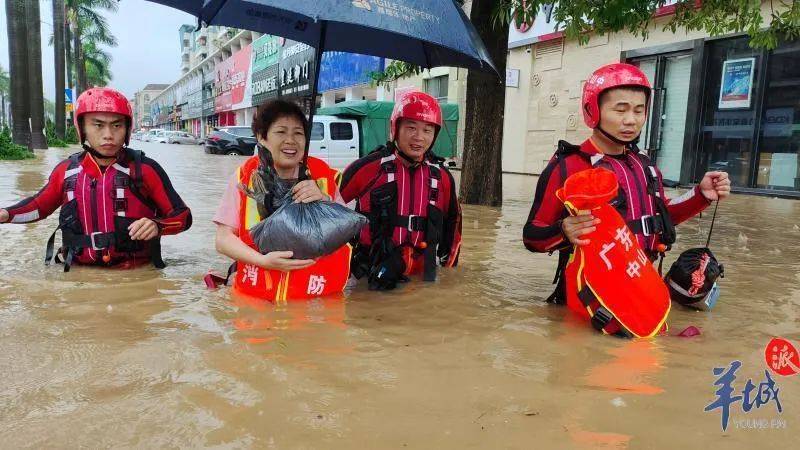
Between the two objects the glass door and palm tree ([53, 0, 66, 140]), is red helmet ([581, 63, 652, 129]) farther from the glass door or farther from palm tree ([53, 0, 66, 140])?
palm tree ([53, 0, 66, 140])

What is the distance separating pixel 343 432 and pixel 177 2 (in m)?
2.88

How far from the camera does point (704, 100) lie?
1412cm

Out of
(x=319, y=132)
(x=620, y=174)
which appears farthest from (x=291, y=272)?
(x=319, y=132)

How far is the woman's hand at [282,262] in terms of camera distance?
2.85m

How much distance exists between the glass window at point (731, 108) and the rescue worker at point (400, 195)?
12.3 m

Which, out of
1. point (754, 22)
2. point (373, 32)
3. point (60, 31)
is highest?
point (60, 31)

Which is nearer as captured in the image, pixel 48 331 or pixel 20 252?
pixel 48 331

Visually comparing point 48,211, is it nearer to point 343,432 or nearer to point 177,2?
point 177,2

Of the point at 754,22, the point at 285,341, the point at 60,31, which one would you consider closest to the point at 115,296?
the point at 285,341

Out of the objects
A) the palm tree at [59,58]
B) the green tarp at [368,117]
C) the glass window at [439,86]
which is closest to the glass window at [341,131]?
the green tarp at [368,117]

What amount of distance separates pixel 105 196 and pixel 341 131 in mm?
13544

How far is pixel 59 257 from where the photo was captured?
4.19 meters

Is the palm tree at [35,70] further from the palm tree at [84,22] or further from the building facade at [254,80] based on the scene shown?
the palm tree at [84,22]

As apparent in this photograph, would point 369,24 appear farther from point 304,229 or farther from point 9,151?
point 9,151
